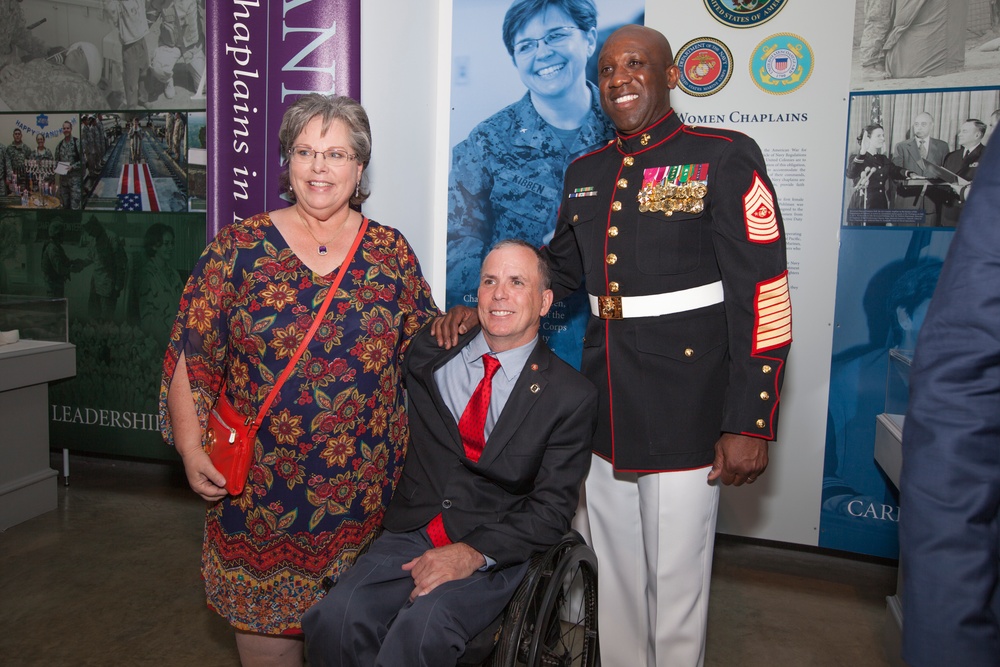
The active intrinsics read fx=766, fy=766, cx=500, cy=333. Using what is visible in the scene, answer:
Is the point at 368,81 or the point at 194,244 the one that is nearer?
the point at 368,81

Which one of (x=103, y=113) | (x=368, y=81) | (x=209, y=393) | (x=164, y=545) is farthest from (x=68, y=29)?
(x=209, y=393)

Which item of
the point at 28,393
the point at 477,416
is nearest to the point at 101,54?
→ the point at 28,393

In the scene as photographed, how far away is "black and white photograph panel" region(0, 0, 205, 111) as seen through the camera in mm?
4449

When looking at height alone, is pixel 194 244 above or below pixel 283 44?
below

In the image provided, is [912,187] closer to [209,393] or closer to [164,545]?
[209,393]

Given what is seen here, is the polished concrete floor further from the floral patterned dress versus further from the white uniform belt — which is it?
the white uniform belt

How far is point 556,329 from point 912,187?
5.42 feet

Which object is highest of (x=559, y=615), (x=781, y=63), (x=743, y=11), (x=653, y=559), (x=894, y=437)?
(x=743, y=11)

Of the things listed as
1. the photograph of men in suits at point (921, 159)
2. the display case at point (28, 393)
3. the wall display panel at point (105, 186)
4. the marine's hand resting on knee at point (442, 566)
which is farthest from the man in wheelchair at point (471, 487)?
the wall display panel at point (105, 186)

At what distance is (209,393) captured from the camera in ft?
6.22

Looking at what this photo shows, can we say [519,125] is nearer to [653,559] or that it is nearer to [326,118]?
[326,118]

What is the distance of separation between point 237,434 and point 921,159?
9.72 feet

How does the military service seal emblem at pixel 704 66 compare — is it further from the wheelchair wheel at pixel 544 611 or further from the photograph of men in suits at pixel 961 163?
the wheelchair wheel at pixel 544 611

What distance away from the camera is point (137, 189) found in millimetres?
4613
